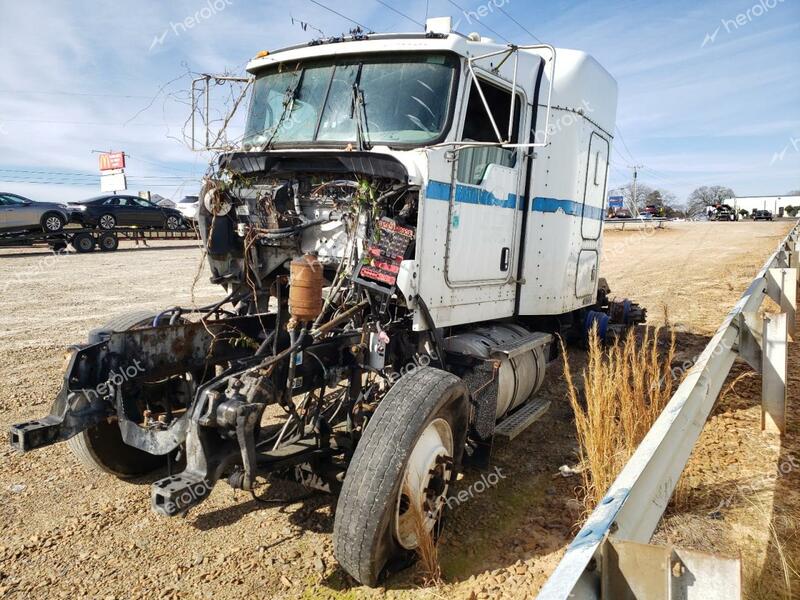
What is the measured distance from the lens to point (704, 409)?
9.72 feet

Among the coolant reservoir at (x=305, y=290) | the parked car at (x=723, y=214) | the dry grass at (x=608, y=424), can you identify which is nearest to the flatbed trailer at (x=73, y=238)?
the coolant reservoir at (x=305, y=290)

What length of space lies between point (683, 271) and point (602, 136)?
11.6 metres

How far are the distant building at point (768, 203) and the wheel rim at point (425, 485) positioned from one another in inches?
3931

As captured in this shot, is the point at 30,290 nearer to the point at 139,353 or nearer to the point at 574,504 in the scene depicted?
the point at 139,353

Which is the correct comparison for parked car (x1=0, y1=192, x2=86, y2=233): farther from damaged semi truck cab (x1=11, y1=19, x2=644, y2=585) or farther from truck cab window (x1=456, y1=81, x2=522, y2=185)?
truck cab window (x1=456, y1=81, x2=522, y2=185)

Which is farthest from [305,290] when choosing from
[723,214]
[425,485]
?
[723,214]

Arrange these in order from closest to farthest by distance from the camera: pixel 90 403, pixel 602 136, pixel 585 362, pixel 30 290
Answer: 1. pixel 90 403
2. pixel 602 136
3. pixel 585 362
4. pixel 30 290

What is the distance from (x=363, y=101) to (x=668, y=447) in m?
3.12

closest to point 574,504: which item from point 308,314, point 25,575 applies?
point 308,314

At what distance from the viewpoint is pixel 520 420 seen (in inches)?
185

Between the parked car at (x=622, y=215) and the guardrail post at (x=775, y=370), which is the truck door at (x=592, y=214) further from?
the parked car at (x=622, y=215)

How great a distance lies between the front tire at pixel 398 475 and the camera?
2.93 m

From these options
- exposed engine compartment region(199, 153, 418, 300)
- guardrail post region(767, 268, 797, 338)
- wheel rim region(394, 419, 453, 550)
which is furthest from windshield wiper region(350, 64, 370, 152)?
guardrail post region(767, 268, 797, 338)

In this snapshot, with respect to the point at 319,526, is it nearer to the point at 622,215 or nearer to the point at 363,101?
the point at 363,101
